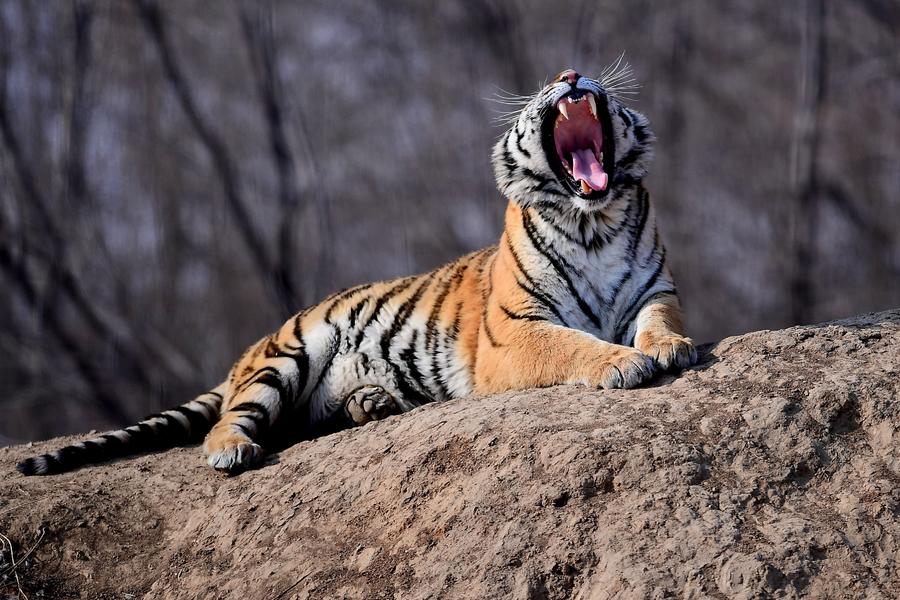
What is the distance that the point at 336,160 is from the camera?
6.11m

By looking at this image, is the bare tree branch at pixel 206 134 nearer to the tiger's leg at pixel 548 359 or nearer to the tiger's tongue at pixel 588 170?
the tiger's leg at pixel 548 359

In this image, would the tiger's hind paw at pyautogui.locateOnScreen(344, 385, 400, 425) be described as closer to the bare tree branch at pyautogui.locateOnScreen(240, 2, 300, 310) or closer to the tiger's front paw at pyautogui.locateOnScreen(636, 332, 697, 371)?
the tiger's front paw at pyautogui.locateOnScreen(636, 332, 697, 371)

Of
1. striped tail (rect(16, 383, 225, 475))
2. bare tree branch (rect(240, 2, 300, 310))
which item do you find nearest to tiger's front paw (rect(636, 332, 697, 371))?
striped tail (rect(16, 383, 225, 475))

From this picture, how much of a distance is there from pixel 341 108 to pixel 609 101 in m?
3.21

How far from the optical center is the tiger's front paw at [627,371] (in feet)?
8.53

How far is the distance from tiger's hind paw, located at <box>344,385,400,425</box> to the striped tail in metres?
0.57

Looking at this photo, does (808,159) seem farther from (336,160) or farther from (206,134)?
(206,134)

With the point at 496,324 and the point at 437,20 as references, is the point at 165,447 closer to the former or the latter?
the point at 496,324

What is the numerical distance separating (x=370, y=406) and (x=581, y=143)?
1.09 meters

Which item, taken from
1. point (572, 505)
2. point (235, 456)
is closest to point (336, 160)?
point (235, 456)

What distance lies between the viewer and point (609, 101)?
3.18 metres

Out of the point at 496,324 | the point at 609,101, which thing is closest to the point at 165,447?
the point at 496,324

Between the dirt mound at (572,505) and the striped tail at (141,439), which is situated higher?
the dirt mound at (572,505)

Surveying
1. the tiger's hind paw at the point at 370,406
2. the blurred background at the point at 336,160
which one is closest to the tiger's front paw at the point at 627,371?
the tiger's hind paw at the point at 370,406
